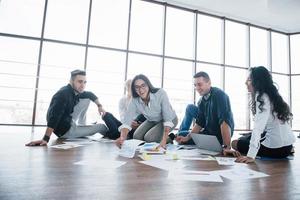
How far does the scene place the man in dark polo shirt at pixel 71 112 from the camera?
2.10 metres

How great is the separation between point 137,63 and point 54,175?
4.42 metres

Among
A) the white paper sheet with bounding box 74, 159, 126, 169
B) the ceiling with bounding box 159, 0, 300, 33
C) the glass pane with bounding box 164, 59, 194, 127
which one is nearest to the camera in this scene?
the white paper sheet with bounding box 74, 159, 126, 169

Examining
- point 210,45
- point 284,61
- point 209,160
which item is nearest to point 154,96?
point 209,160

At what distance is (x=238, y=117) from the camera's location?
21.2ft

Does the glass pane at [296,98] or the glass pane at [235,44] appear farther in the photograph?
the glass pane at [296,98]

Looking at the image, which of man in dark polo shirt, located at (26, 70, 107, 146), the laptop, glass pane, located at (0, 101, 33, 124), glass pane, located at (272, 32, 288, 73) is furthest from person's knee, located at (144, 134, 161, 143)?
glass pane, located at (272, 32, 288, 73)

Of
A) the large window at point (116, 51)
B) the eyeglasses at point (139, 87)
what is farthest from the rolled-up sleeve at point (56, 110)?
the large window at point (116, 51)

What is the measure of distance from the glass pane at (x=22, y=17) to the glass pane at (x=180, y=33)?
2.91 m

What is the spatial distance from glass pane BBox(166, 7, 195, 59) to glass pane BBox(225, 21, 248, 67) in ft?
3.72

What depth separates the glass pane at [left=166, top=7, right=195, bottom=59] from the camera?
5.70 meters

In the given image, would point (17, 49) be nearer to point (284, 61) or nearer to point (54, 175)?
point (54, 175)

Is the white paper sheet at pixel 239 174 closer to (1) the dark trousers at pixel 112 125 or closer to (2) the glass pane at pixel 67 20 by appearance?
(1) the dark trousers at pixel 112 125

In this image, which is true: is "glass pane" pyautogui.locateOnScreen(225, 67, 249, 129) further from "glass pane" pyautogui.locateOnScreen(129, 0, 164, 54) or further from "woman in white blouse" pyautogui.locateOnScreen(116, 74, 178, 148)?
"woman in white blouse" pyautogui.locateOnScreen(116, 74, 178, 148)

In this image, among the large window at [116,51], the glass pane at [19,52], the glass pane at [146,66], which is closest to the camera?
the glass pane at [19,52]
